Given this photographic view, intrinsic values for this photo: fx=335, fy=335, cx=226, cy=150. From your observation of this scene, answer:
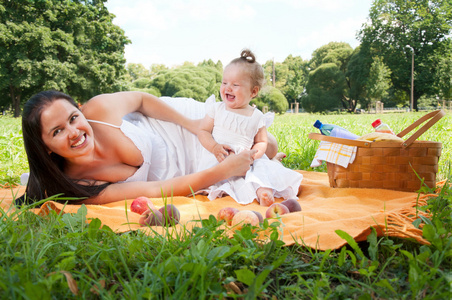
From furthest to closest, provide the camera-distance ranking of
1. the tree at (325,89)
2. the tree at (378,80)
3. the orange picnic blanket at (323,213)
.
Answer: the tree at (325,89) < the tree at (378,80) < the orange picnic blanket at (323,213)

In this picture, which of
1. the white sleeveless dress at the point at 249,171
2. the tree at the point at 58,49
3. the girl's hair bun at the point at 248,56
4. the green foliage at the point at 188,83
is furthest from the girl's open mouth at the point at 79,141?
the green foliage at the point at 188,83

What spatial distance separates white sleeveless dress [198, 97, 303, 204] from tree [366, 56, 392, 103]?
3658 centimetres

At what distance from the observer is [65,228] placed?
1.76m

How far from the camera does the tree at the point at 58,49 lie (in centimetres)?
2428

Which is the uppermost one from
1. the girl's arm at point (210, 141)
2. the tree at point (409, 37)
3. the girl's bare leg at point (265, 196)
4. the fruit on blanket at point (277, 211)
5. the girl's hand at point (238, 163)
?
the tree at point (409, 37)

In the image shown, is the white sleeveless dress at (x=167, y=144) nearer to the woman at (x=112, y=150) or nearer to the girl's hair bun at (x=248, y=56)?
the woman at (x=112, y=150)

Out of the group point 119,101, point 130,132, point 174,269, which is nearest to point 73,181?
point 130,132

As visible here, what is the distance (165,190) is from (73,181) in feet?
2.27

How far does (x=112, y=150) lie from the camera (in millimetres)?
2717

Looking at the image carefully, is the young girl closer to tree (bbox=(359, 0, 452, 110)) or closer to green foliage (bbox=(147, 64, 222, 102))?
green foliage (bbox=(147, 64, 222, 102))

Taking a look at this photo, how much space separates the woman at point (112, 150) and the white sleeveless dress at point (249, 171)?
108mm

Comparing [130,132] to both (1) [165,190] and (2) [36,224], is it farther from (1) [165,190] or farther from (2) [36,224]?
(2) [36,224]

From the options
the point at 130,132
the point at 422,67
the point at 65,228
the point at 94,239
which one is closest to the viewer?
the point at 94,239

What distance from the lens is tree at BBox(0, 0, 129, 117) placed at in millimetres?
24281
